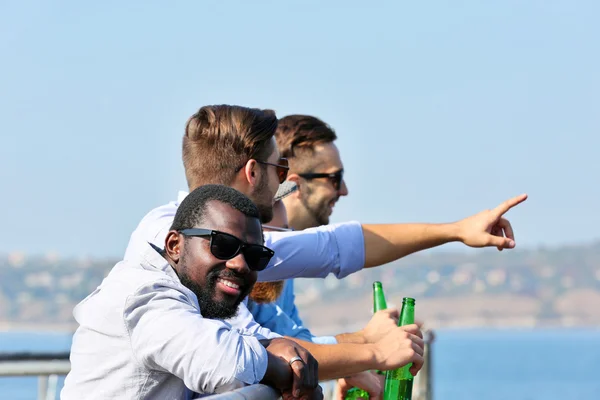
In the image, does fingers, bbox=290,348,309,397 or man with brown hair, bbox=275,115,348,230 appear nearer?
fingers, bbox=290,348,309,397

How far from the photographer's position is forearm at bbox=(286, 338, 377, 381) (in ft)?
14.0

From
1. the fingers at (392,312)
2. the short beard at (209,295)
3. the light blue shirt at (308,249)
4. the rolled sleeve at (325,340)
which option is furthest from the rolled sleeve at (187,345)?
the rolled sleeve at (325,340)

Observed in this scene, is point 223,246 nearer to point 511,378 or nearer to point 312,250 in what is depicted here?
point 312,250

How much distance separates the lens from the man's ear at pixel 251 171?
488 cm

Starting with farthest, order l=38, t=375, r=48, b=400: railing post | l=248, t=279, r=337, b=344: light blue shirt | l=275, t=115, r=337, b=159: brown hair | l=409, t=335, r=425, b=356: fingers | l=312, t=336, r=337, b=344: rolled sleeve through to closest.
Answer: l=38, t=375, r=48, b=400: railing post < l=275, t=115, r=337, b=159: brown hair < l=248, t=279, r=337, b=344: light blue shirt < l=312, t=336, r=337, b=344: rolled sleeve < l=409, t=335, r=425, b=356: fingers

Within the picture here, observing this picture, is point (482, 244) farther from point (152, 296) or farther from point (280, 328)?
point (152, 296)

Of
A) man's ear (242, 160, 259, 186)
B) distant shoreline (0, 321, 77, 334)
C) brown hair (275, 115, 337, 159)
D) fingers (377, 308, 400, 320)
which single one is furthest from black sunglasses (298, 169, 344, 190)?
distant shoreline (0, 321, 77, 334)

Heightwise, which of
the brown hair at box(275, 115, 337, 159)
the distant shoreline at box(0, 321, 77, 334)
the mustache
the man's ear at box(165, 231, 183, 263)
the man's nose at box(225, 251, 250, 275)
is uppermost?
the brown hair at box(275, 115, 337, 159)

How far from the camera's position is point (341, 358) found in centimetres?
429

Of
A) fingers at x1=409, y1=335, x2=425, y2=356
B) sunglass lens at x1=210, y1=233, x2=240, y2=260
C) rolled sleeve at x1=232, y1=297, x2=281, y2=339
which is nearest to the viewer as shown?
sunglass lens at x1=210, y1=233, x2=240, y2=260

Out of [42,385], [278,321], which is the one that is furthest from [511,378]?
[278,321]

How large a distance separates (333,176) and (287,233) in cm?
204

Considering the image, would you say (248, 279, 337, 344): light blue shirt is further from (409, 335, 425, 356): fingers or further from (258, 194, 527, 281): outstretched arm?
(409, 335, 425, 356): fingers

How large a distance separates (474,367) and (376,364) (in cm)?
17329
